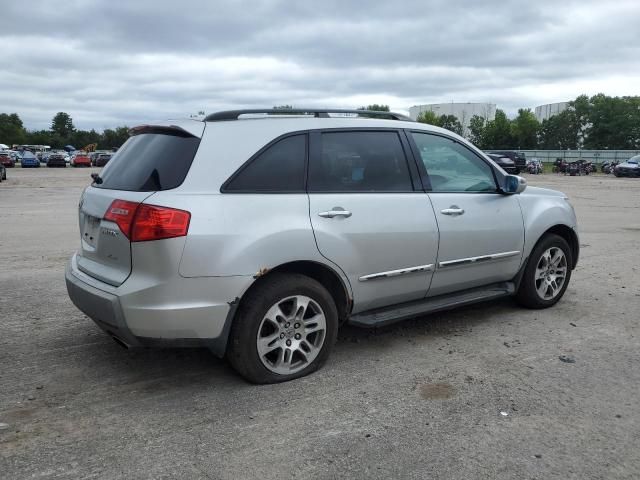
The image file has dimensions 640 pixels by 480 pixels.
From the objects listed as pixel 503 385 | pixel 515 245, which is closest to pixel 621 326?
pixel 515 245

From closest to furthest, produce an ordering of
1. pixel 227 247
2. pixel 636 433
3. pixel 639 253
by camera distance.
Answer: pixel 636 433
pixel 227 247
pixel 639 253

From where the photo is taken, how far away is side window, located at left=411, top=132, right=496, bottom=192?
4.62 m

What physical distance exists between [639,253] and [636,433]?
629cm

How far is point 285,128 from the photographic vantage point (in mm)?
3926

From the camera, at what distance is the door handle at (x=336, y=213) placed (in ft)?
12.6

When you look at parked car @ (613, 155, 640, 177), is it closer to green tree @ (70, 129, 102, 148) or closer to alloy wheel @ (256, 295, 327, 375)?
alloy wheel @ (256, 295, 327, 375)

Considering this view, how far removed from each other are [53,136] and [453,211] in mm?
138924

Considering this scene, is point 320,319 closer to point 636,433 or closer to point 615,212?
point 636,433

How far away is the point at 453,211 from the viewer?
4.57 m

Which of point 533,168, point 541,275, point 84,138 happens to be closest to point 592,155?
point 533,168

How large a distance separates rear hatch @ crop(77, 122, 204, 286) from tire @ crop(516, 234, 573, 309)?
3333 mm

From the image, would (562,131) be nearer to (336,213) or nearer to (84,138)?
(84,138)

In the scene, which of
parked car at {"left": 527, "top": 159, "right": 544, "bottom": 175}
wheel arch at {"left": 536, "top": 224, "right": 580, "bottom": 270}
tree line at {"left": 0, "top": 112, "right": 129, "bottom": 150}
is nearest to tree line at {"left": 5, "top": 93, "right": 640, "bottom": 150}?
tree line at {"left": 0, "top": 112, "right": 129, "bottom": 150}

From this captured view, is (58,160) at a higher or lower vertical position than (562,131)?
lower
